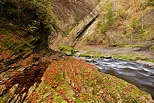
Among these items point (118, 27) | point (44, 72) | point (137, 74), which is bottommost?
point (137, 74)

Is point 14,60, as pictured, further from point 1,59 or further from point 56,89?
point 56,89

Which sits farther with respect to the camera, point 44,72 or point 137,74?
point 137,74

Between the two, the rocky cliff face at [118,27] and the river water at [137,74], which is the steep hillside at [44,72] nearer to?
the river water at [137,74]

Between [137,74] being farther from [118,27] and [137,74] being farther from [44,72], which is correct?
[118,27]

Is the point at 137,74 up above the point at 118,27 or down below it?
below

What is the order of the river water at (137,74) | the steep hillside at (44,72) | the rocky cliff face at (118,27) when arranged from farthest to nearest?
the rocky cliff face at (118,27), the river water at (137,74), the steep hillside at (44,72)

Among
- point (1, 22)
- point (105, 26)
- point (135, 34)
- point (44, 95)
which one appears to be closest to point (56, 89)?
point (44, 95)

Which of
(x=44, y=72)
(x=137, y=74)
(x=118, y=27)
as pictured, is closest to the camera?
(x=44, y=72)

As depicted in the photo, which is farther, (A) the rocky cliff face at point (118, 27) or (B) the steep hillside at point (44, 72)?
(A) the rocky cliff face at point (118, 27)

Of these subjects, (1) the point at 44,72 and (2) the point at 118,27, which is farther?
(2) the point at 118,27

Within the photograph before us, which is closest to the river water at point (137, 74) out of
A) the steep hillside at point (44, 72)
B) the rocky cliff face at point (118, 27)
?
the steep hillside at point (44, 72)

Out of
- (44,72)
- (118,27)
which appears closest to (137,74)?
(44,72)

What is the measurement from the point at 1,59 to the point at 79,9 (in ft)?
16.1

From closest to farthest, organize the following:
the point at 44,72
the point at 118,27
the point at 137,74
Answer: the point at 44,72 → the point at 137,74 → the point at 118,27
